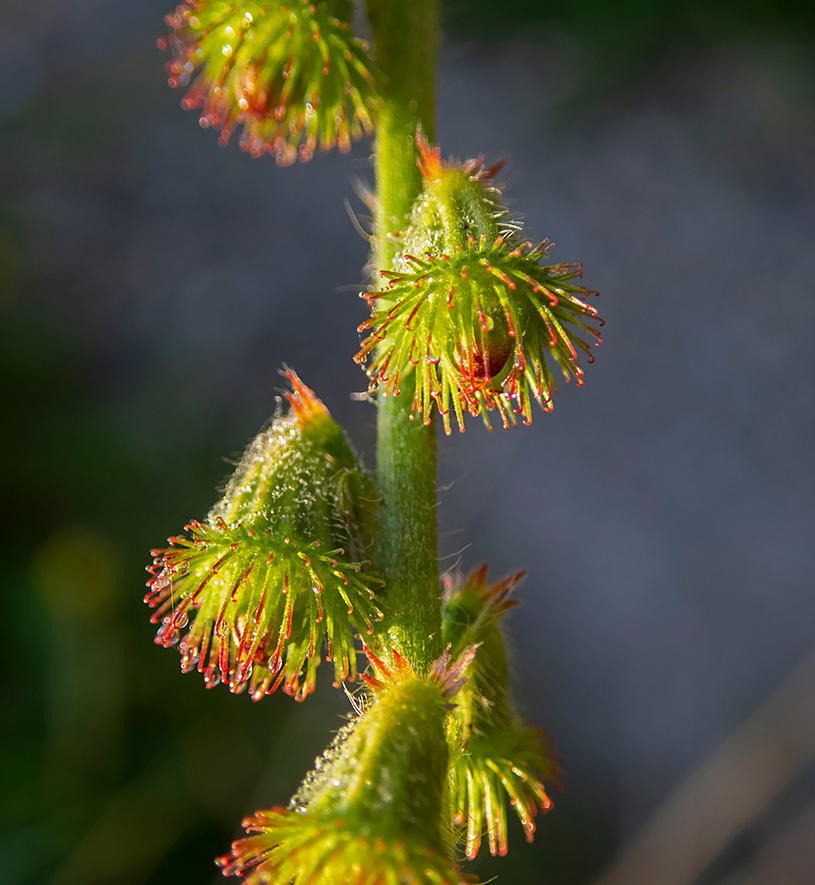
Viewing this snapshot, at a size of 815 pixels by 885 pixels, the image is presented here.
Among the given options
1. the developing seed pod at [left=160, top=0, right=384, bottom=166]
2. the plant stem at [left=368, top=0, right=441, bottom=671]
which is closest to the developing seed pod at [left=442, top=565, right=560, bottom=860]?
the plant stem at [left=368, top=0, right=441, bottom=671]

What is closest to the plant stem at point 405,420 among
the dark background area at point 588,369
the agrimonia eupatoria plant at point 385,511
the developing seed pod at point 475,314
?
the agrimonia eupatoria plant at point 385,511

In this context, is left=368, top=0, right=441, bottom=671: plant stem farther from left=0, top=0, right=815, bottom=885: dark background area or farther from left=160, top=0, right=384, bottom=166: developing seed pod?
left=0, top=0, right=815, bottom=885: dark background area

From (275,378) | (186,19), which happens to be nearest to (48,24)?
(275,378)

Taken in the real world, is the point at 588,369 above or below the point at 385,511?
above

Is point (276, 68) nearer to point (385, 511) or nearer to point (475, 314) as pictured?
point (475, 314)

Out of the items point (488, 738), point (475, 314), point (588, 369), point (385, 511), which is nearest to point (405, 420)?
point (385, 511)

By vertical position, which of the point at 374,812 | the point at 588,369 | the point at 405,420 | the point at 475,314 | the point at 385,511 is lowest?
the point at 374,812
